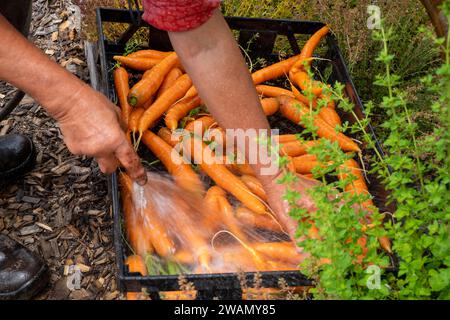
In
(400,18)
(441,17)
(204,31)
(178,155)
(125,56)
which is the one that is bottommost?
(178,155)

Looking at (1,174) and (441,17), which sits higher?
(441,17)

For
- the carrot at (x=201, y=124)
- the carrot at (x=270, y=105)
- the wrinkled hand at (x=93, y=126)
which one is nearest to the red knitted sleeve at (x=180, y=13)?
the wrinkled hand at (x=93, y=126)

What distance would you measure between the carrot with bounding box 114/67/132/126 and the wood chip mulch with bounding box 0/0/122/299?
1.07 ft

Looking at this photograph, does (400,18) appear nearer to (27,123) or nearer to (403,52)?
(403,52)

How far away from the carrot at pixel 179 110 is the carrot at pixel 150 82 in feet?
0.48

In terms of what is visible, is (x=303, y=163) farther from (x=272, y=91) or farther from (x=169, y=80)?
(x=169, y=80)

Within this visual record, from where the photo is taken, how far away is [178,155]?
2.63 metres

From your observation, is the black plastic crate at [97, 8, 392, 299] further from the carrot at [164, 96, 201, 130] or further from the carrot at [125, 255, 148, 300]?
the carrot at [164, 96, 201, 130]

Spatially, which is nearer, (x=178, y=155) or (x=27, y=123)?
(x=178, y=155)

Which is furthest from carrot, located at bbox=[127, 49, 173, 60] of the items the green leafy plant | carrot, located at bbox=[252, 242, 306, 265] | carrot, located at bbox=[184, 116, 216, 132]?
the green leafy plant

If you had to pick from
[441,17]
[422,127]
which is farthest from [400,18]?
[441,17]

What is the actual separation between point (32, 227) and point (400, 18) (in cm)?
209

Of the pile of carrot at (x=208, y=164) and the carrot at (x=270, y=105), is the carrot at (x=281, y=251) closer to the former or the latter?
the pile of carrot at (x=208, y=164)

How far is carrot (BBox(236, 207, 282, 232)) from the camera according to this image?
2.42 metres
